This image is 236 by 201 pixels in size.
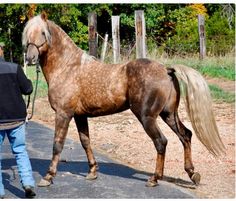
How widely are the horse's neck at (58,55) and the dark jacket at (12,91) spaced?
119 cm

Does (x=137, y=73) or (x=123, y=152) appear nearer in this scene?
(x=137, y=73)

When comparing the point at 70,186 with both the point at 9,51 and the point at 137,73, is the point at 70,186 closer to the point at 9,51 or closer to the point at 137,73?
the point at 137,73

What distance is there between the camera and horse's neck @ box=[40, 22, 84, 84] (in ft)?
24.8

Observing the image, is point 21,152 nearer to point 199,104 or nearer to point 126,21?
point 199,104

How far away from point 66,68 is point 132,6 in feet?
84.4

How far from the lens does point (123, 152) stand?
940cm

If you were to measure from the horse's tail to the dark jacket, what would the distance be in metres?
2.00

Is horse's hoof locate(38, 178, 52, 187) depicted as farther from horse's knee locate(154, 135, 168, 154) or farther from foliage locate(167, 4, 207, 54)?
foliage locate(167, 4, 207, 54)

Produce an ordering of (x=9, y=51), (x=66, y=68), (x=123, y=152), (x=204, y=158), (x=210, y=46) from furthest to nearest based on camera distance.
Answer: (x=9, y=51), (x=210, y=46), (x=123, y=152), (x=204, y=158), (x=66, y=68)

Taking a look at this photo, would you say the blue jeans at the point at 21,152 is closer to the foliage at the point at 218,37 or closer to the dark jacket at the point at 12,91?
the dark jacket at the point at 12,91

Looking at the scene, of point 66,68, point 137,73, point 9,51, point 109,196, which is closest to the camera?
point 109,196

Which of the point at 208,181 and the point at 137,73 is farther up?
the point at 137,73

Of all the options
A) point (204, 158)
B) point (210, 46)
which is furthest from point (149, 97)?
point (210, 46)

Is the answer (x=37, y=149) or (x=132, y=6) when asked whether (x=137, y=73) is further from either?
(x=132, y=6)
